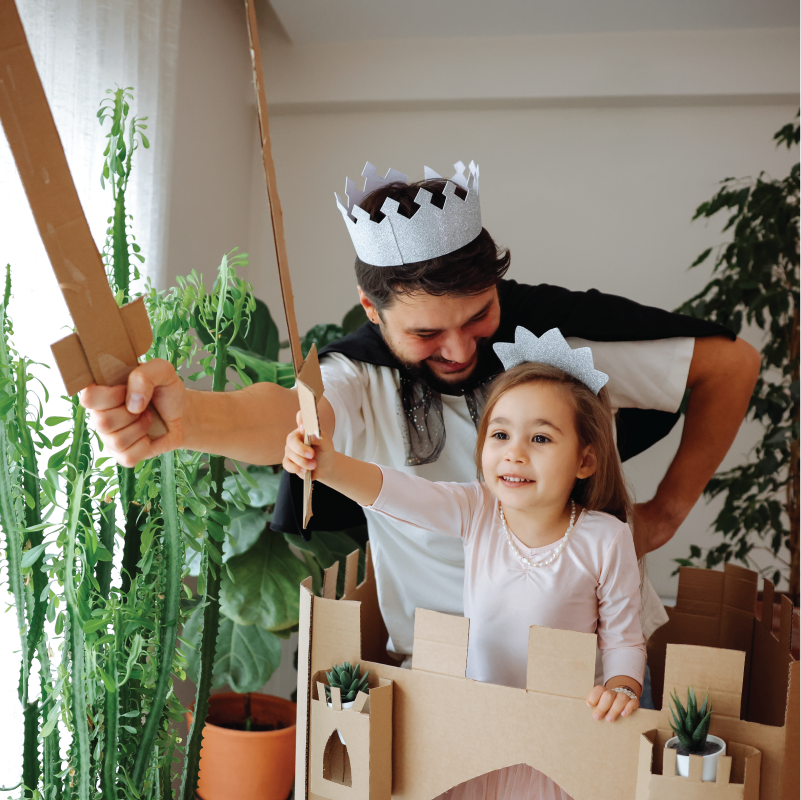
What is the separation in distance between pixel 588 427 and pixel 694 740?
0.47 meters

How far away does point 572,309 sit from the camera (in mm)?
1188

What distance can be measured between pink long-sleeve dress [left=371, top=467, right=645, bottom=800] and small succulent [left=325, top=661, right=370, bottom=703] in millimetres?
220

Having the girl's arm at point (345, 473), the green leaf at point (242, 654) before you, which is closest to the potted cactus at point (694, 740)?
the girl's arm at point (345, 473)

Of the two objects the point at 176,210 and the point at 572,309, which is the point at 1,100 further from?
the point at 176,210

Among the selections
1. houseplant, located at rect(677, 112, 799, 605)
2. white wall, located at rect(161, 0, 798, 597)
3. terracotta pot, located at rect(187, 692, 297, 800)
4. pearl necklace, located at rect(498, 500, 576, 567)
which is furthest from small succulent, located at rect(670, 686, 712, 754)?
white wall, located at rect(161, 0, 798, 597)

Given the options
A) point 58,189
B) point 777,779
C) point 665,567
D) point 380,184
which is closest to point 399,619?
point 777,779

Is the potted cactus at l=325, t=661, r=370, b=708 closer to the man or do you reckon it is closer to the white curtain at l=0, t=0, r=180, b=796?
the man

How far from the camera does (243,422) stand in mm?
829

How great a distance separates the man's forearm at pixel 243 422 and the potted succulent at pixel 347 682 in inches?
10.5

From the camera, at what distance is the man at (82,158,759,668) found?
1.05m

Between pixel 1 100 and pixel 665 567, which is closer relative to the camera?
pixel 1 100

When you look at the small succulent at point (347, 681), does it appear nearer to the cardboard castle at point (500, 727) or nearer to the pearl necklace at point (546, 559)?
the cardboard castle at point (500, 727)

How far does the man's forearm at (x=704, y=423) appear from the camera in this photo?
1203 millimetres

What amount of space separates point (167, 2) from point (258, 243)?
1228 millimetres
